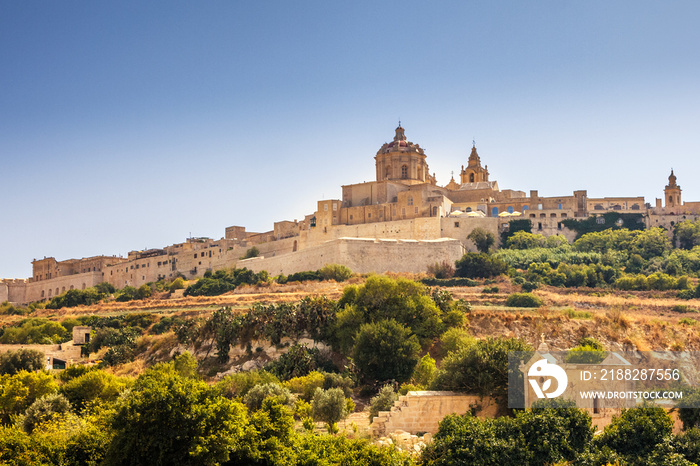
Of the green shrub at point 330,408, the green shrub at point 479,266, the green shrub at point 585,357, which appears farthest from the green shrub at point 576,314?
the green shrub at point 330,408

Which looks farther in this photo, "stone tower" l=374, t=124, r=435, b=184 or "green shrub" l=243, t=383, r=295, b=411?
"stone tower" l=374, t=124, r=435, b=184

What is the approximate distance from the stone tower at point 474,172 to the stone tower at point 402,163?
373 inches

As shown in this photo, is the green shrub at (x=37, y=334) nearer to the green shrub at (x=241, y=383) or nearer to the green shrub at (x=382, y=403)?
the green shrub at (x=241, y=383)

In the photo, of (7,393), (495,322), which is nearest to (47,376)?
(7,393)

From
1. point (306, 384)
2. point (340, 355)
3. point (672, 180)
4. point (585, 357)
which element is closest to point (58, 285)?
point (340, 355)

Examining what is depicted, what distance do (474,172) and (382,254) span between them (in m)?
26.5

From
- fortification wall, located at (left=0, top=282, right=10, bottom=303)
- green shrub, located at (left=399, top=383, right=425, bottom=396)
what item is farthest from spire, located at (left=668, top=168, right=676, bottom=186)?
fortification wall, located at (left=0, top=282, right=10, bottom=303)

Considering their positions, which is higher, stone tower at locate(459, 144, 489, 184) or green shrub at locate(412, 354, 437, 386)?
stone tower at locate(459, 144, 489, 184)

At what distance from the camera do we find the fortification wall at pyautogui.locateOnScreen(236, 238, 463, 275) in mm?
56906

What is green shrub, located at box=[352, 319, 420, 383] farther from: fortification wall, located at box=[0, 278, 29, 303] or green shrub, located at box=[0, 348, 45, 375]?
fortification wall, located at box=[0, 278, 29, 303]

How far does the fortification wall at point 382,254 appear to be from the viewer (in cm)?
5691

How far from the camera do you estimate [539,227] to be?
218ft

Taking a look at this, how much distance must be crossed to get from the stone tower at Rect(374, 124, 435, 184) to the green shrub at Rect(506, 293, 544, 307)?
85.6 feet

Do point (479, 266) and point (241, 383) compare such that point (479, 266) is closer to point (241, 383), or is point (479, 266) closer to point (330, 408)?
point (241, 383)
